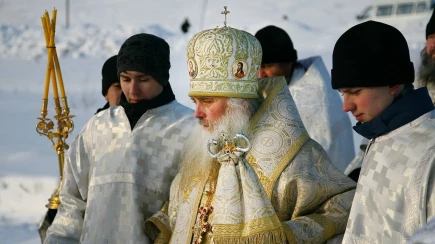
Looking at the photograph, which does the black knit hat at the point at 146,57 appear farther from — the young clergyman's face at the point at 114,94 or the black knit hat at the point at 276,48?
the black knit hat at the point at 276,48

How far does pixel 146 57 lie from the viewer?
5.21m

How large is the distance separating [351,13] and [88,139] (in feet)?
42.8

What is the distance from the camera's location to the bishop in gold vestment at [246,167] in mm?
4129

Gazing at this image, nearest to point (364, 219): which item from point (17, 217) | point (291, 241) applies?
point (291, 241)

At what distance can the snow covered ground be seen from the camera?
12.2 meters

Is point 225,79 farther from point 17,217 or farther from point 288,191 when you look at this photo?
point 17,217

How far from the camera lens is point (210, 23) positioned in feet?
56.4

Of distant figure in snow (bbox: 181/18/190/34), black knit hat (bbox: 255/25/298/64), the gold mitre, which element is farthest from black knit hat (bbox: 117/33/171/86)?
distant figure in snow (bbox: 181/18/190/34)

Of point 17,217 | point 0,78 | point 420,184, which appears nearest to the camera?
point 420,184

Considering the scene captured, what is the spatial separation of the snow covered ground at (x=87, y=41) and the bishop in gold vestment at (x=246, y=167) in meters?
6.10

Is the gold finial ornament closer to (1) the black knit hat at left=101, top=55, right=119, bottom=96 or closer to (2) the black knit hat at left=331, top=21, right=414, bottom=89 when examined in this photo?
(2) the black knit hat at left=331, top=21, right=414, bottom=89

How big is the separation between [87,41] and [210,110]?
42.6 ft

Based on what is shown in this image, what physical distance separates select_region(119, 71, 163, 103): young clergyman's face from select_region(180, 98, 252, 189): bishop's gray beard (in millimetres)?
427

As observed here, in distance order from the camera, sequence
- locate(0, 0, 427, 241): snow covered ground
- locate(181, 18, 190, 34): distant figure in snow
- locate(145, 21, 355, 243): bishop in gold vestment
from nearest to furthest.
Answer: locate(145, 21, 355, 243): bishop in gold vestment < locate(0, 0, 427, 241): snow covered ground < locate(181, 18, 190, 34): distant figure in snow
